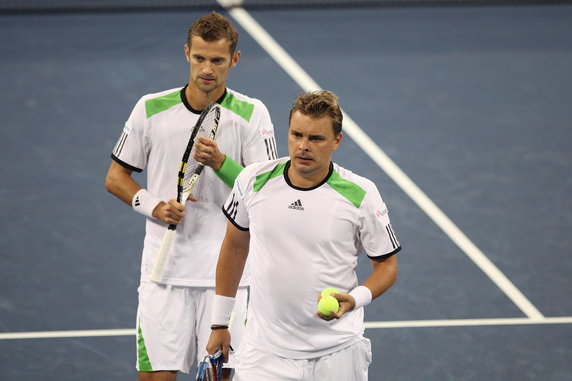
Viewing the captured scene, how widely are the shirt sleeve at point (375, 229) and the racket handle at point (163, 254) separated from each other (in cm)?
140

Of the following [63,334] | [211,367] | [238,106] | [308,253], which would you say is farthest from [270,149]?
[63,334]

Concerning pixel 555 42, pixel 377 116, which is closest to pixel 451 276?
pixel 377 116

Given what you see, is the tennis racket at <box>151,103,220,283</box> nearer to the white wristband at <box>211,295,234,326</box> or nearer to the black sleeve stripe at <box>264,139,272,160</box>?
the black sleeve stripe at <box>264,139,272,160</box>

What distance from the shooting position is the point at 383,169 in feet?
36.5

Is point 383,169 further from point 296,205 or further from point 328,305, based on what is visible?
point 328,305

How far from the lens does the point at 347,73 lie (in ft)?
43.3

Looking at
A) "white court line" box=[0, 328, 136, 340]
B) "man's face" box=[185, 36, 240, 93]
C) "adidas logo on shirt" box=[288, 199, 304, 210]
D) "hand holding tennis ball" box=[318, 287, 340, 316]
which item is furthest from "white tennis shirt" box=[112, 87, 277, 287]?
"white court line" box=[0, 328, 136, 340]

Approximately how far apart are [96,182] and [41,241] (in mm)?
1140

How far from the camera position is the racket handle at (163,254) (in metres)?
6.54

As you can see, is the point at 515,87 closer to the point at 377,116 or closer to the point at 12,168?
the point at 377,116

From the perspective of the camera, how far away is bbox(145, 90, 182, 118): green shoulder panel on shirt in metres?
6.52

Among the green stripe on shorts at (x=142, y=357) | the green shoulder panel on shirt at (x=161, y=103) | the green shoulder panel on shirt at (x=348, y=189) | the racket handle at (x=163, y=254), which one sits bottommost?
the green stripe on shorts at (x=142, y=357)

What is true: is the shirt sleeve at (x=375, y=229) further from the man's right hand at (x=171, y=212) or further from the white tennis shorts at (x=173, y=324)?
the white tennis shorts at (x=173, y=324)

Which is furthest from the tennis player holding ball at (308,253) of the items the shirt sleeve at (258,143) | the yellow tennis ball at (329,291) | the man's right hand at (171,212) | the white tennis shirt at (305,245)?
the shirt sleeve at (258,143)
